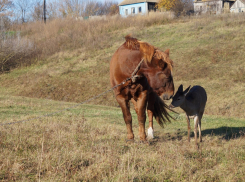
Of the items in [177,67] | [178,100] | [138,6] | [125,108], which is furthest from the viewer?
[138,6]

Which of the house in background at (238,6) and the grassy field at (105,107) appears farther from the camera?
A: the house in background at (238,6)

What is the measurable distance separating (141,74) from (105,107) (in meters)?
10.4

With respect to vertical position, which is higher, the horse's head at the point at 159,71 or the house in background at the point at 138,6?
the house in background at the point at 138,6

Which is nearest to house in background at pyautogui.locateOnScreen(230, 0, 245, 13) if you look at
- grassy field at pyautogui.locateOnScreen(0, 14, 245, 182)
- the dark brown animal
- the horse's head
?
grassy field at pyautogui.locateOnScreen(0, 14, 245, 182)

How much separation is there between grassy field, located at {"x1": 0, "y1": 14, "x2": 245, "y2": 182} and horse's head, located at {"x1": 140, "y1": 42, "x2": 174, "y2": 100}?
109 cm

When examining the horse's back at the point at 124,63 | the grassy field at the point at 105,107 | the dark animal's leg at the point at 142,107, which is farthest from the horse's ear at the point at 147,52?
the grassy field at the point at 105,107

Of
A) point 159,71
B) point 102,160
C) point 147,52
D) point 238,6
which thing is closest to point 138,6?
point 238,6

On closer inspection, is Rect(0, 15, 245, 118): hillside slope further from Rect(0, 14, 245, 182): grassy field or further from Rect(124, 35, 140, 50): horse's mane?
Rect(124, 35, 140, 50): horse's mane

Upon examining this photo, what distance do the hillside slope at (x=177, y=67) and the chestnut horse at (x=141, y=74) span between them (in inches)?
356

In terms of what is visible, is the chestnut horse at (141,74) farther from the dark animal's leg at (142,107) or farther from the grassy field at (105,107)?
the grassy field at (105,107)

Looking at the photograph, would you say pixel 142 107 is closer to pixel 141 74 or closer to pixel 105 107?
pixel 141 74

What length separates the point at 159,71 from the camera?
5879mm

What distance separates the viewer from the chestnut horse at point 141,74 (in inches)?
231

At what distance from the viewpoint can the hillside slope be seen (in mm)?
18234
